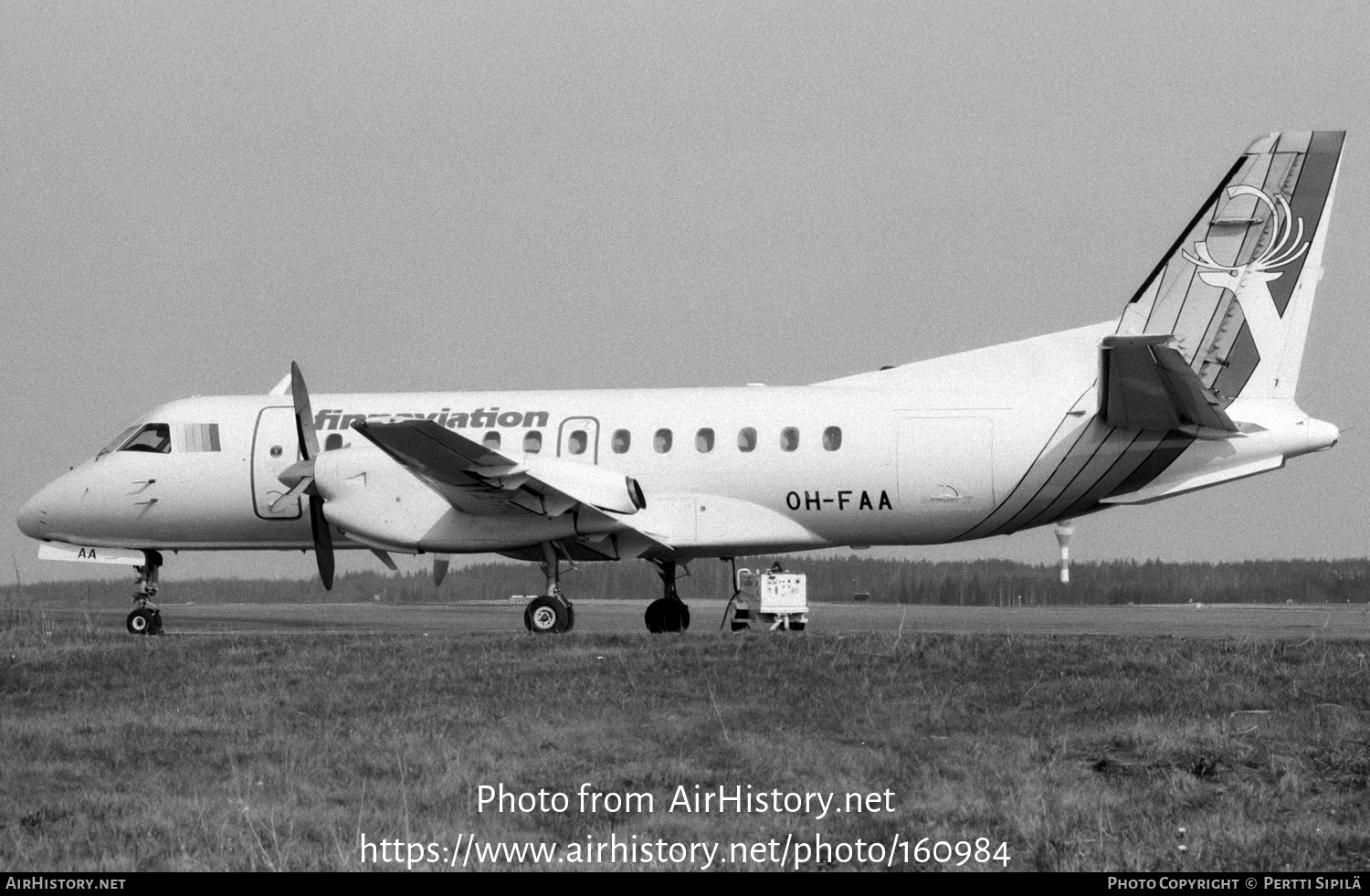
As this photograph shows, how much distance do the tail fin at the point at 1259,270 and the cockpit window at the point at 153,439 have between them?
16003 millimetres

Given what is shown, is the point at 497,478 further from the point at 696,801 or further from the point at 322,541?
the point at 696,801

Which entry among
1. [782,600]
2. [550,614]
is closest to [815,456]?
[782,600]

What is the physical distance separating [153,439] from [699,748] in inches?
656

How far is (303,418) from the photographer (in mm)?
23750

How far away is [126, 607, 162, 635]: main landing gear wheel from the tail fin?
15.9 meters

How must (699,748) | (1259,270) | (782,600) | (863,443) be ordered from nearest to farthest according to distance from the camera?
→ (699,748) < (1259,270) < (782,600) < (863,443)

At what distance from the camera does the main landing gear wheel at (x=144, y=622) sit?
23750mm

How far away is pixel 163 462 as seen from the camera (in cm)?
2520

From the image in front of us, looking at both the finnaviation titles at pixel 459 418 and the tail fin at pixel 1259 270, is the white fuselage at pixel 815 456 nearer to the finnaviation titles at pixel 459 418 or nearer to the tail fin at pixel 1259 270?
the finnaviation titles at pixel 459 418

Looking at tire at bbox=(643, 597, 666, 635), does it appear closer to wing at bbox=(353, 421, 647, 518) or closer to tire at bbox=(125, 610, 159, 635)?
wing at bbox=(353, 421, 647, 518)

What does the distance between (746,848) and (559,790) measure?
1.93 meters

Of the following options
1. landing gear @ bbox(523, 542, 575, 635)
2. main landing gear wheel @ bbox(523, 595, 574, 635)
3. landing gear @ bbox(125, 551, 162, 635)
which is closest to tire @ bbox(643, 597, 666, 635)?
landing gear @ bbox(523, 542, 575, 635)

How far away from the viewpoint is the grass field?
912 cm

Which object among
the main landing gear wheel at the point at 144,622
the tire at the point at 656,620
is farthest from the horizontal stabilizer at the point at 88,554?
the tire at the point at 656,620
